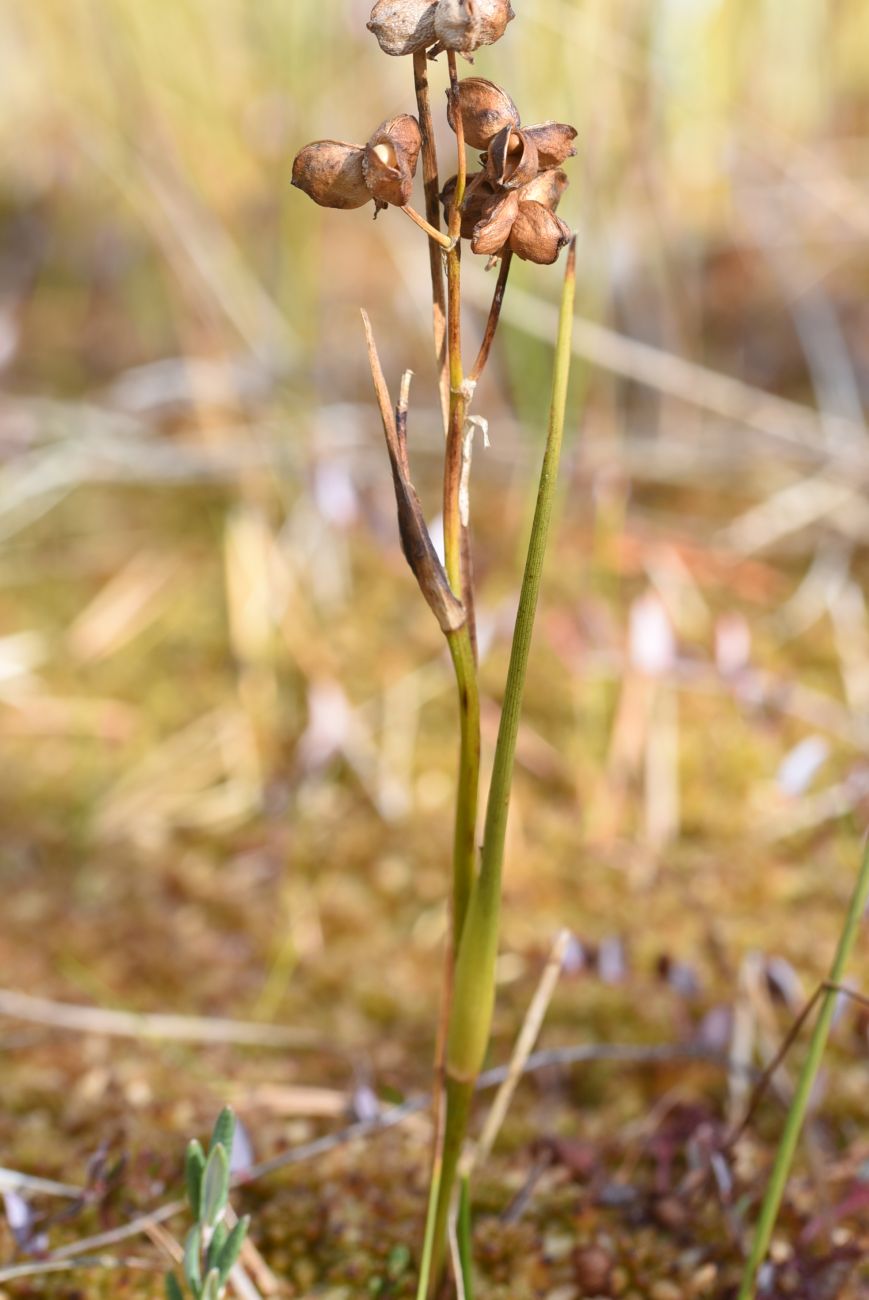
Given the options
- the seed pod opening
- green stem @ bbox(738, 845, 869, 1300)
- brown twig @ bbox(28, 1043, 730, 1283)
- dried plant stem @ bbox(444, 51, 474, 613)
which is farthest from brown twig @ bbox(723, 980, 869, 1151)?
the seed pod opening

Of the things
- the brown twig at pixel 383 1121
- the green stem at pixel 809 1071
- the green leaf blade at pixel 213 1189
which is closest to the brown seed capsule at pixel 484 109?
the green stem at pixel 809 1071

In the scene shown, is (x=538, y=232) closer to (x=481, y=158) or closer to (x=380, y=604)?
(x=481, y=158)

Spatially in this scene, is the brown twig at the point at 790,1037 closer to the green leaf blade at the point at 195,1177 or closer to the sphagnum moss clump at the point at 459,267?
the sphagnum moss clump at the point at 459,267

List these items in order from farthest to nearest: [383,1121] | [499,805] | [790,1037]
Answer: [383,1121] < [790,1037] < [499,805]

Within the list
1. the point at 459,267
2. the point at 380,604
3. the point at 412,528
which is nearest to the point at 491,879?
the point at 412,528

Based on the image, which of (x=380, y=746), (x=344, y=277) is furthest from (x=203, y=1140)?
(x=344, y=277)

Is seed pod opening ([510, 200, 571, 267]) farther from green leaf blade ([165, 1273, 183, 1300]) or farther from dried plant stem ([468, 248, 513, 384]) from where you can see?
green leaf blade ([165, 1273, 183, 1300])

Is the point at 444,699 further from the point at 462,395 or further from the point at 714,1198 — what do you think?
the point at 462,395
